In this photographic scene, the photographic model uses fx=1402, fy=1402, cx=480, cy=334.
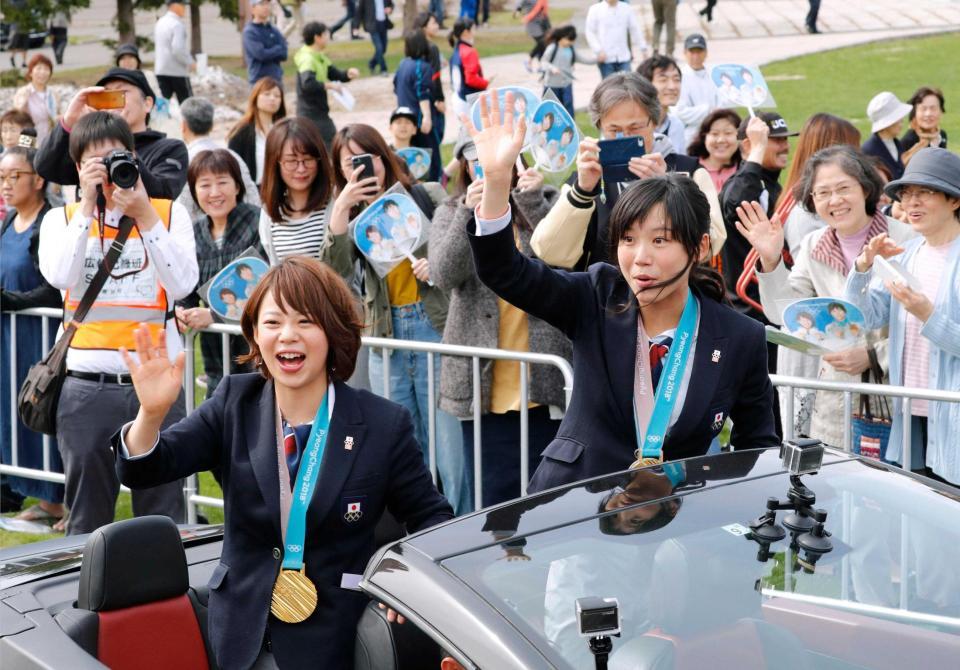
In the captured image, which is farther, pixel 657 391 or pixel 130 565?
pixel 657 391

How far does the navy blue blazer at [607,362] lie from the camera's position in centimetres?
387

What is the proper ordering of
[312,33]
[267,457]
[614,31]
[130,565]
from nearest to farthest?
[130,565] → [267,457] → [312,33] → [614,31]

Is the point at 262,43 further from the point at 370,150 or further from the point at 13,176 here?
the point at 370,150

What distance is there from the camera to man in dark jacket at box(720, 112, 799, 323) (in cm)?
665

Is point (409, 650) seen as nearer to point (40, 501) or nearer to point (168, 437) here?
point (168, 437)

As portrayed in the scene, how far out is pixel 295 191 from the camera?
22.4 feet

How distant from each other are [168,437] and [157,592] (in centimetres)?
40

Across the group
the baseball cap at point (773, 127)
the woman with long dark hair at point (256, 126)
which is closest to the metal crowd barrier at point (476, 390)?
the baseball cap at point (773, 127)

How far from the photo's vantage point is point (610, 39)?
60.3ft

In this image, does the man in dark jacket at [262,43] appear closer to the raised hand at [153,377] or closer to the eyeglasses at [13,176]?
the eyeglasses at [13,176]

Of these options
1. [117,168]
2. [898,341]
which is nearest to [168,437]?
[117,168]

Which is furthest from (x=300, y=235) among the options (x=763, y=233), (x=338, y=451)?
(x=338, y=451)

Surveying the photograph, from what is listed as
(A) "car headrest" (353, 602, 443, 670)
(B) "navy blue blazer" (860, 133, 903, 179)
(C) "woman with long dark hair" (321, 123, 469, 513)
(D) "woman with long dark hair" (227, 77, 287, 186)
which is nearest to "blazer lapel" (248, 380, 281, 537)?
(A) "car headrest" (353, 602, 443, 670)

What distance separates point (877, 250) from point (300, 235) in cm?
283
